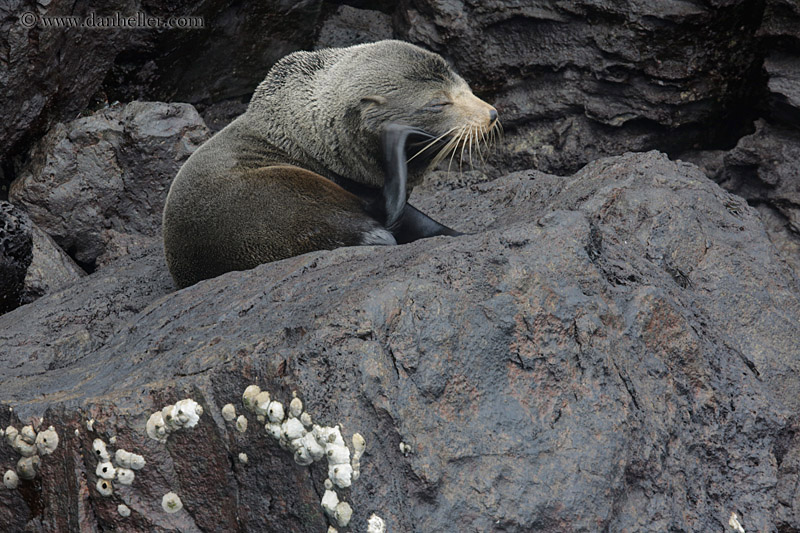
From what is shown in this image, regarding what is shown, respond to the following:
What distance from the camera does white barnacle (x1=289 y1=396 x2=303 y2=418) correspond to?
2088mm

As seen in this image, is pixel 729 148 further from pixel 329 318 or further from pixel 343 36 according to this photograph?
pixel 329 318

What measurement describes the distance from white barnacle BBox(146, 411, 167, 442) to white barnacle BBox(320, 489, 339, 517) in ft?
1.87

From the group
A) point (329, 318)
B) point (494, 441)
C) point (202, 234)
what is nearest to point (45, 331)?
point (202, 234)

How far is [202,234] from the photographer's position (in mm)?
4070

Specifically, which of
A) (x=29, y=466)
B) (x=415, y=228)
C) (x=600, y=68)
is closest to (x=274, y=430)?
(x=29, y=466)

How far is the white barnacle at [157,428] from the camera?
7.49 feet

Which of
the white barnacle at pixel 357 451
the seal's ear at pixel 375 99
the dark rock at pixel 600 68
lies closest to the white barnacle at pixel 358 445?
the white barnacle at pixel 357 451

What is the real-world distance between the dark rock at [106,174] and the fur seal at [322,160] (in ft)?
5.69

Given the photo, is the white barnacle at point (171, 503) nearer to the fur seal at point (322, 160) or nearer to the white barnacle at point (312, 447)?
the white barnacle at point (312, 447)

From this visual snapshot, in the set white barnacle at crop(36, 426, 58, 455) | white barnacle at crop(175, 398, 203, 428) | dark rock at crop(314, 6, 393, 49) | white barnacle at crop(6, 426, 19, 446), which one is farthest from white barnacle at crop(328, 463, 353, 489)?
dark rock at crop(314, 6, 393, 49)

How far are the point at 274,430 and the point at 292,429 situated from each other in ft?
0.21

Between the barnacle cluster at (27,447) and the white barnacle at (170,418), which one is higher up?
the white barnacle at (170,418)

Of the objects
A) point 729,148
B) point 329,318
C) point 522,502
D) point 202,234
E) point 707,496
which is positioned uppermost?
point 329,318

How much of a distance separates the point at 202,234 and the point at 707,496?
2739 mm
